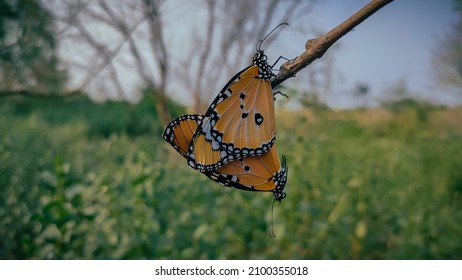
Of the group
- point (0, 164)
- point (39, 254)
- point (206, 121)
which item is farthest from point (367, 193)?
point (206, 121)

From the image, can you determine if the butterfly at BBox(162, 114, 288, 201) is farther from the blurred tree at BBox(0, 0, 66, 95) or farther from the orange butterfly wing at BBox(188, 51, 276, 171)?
the blurred tree at BBox(0, 0, 66, 95)

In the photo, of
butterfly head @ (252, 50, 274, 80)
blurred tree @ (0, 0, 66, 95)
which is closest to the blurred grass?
blurred tree @ (0, 0, 66, 95)

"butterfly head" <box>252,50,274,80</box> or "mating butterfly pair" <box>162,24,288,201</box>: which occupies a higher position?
"butterfly head" <box>252,50,274,80</box>

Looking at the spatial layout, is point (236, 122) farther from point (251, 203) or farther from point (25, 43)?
point (25, 43)

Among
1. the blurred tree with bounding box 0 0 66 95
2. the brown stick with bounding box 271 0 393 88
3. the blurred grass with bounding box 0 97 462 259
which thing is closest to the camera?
the brown stick with bounding box 271 0 393 88

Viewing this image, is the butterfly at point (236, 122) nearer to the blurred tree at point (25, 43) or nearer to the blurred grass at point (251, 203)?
the blurred grass at point (251, 203)

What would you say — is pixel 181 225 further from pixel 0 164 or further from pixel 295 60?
pixel 295 60

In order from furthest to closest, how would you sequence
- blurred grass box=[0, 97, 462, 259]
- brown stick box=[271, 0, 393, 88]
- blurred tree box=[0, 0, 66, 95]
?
blurred tree box=[0, 0, 66, 95], blurred grass box=[0, 97, 462, 259], brown stick box=[271, 0, 393, 88]

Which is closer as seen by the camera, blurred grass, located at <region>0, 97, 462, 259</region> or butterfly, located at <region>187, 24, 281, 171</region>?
butterfly, located at <region>187, 24, 281, 171</region>
